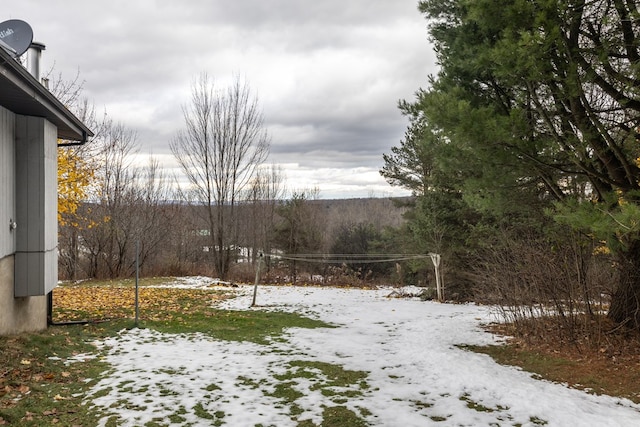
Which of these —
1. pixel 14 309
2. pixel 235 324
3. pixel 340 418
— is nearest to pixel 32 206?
pixel 14 309

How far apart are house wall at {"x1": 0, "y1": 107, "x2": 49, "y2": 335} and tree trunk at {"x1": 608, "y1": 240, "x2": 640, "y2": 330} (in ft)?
25.9

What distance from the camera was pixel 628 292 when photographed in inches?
236

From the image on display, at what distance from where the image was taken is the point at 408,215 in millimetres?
18969

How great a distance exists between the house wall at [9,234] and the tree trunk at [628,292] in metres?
7.90

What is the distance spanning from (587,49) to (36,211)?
7.18 meters

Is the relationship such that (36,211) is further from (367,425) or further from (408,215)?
(408,215)

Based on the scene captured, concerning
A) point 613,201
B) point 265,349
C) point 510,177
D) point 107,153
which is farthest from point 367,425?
point 107,153

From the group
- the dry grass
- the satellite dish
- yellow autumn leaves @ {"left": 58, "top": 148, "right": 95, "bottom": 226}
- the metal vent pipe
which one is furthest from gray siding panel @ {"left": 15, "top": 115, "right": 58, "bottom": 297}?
the dry grass

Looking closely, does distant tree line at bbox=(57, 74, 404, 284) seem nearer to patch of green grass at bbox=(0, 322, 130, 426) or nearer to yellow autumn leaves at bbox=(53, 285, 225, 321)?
yellow autumn leaves at bbox=(53, 285, 225, 321)

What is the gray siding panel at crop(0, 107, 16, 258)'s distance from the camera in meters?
A: 5.11

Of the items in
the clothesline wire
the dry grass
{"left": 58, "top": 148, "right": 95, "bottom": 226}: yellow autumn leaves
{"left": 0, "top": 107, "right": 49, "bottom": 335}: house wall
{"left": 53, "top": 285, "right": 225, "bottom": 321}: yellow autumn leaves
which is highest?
{"left": 58, "top": 148, "right": 95, "bottom": 226}: yellow autumn leaves

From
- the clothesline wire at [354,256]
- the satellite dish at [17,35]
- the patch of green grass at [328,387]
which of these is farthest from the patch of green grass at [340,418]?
the clothesline wire at [354,256]

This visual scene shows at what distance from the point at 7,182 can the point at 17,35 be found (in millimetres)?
2136

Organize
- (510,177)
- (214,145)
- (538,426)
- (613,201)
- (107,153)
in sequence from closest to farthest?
(538,426), (613,201), (510,177), (214,145), (107,153)
